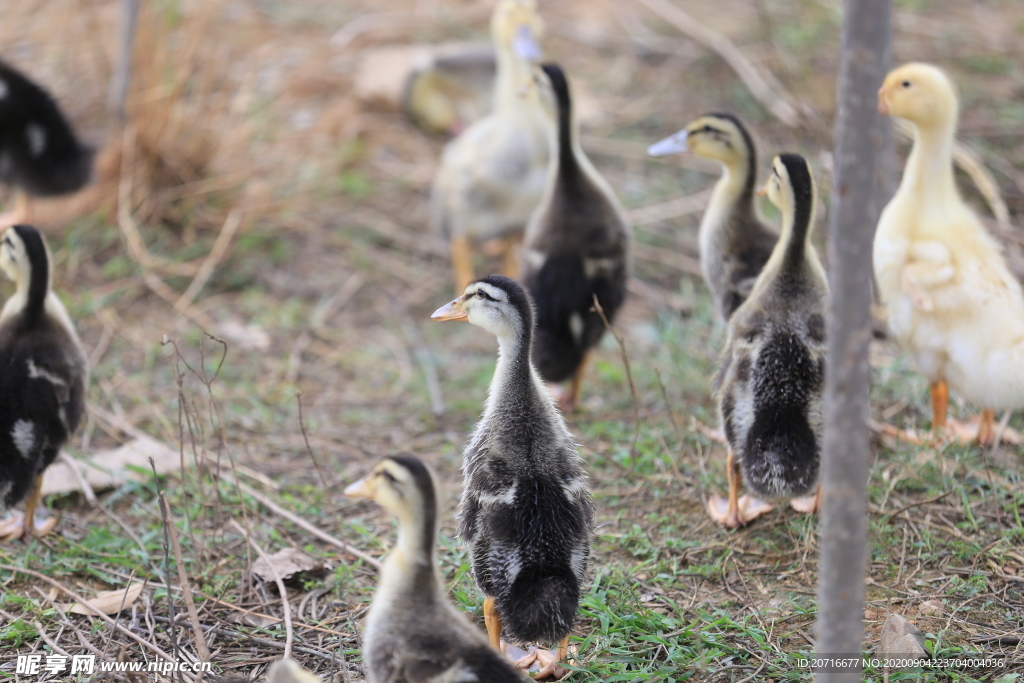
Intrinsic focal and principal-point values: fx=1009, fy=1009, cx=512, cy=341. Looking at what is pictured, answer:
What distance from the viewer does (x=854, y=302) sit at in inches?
93.0

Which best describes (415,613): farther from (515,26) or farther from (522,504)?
(515,26)

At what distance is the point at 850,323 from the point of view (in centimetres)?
237

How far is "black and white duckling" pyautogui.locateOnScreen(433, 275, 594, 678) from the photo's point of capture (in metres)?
3.26

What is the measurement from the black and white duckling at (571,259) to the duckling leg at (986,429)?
6.24 ft

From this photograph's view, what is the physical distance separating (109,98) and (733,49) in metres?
5.52

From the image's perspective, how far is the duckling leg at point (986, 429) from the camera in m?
4.70

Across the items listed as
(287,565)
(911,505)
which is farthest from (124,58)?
(911,505)

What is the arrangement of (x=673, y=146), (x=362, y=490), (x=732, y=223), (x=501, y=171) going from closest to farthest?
(x=362, y=490)
(x=732, y=223)
(x=673, y=146)
(x=501, y=171)

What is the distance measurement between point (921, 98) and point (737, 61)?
4.62 meters

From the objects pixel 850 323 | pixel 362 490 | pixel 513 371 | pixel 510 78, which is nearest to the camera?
pixel 850 323

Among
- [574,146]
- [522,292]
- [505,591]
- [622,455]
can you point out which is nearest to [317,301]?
[574,146]

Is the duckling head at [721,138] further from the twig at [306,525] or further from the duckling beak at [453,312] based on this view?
the twig at [306,525]

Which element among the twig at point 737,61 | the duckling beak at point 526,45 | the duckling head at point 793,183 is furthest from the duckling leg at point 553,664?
the twig at point 737,61

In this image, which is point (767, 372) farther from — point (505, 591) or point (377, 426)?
point (377, 426)
